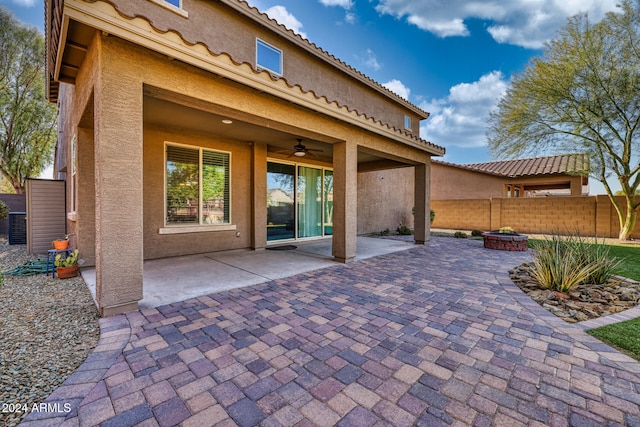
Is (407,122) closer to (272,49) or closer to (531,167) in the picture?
(272,49)

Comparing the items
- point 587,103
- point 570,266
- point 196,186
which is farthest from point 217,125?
point 587,103

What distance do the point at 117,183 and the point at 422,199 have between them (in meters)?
9.02

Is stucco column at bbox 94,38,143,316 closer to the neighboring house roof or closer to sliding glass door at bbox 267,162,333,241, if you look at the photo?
sliding glass door at bbox 267,162,333,241

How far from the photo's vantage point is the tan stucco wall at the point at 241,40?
20.8 ft

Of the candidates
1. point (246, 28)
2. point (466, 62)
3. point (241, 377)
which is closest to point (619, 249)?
point (466, 62)

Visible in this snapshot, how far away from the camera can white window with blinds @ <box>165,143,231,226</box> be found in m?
7.21

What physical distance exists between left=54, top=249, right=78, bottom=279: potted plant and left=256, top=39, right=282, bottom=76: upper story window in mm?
6655

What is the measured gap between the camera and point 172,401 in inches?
81.7

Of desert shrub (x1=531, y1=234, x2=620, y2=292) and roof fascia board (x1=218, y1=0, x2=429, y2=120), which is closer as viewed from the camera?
desert shrub (x1=531, y1=234, x2=620, y2=292)

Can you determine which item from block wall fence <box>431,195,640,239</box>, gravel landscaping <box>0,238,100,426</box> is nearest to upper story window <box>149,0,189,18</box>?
gravel landscaping <box>0,238,100,426</box>

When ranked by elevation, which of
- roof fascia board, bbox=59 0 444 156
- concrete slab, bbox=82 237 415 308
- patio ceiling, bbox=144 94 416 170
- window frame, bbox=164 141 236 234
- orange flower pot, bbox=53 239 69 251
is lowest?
concrete slab, bbox=82 237 415 308

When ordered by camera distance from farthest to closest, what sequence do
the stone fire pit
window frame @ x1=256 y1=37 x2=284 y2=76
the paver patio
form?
1. the stone fire pit
2. window frame @ x1=256 y1=37 x2=284 y2=76
3. the paver patio

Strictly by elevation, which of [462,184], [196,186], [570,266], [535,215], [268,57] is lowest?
[570,266]

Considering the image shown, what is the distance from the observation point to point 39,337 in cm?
310
